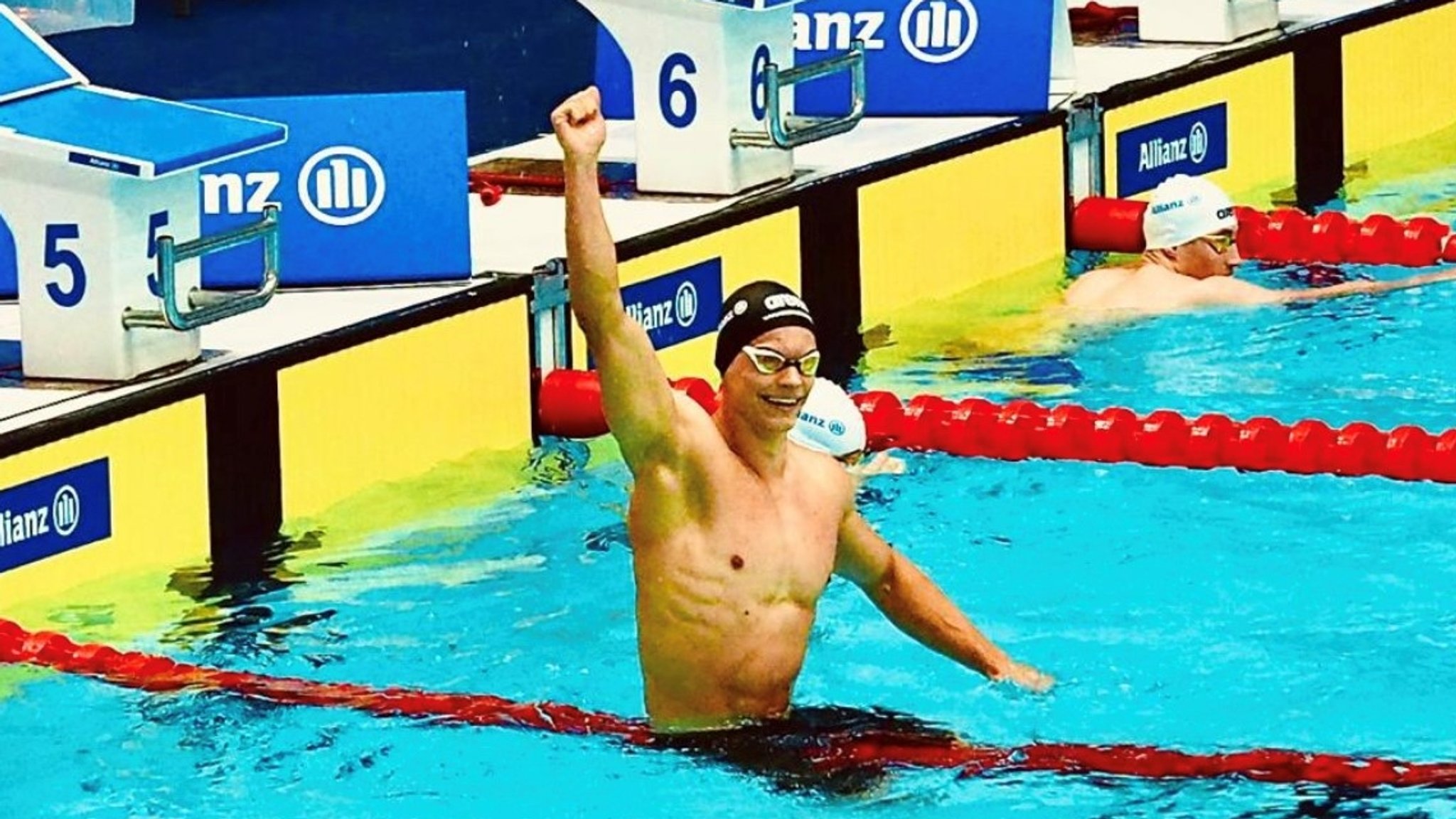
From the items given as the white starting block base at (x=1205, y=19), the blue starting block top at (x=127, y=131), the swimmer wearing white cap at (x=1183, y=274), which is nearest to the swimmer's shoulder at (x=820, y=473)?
the blue starting block top at (x=127, y=131)

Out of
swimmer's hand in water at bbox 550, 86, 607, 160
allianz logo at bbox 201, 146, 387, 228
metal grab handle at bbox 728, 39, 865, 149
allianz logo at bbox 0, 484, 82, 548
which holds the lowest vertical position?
allianz logo at bbox 0, 484, 82, 548

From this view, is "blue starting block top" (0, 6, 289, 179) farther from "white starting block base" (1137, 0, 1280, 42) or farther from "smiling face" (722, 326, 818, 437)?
"white starting block base" (1137, 0, 1280, 42)

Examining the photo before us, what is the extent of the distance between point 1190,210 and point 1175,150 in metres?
1.25

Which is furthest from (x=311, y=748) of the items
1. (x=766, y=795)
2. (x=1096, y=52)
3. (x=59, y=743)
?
(x=1096, y=52)

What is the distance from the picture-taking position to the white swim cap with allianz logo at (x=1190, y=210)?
23.8 feet

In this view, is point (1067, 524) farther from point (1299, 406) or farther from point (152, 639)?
point (152, 639)

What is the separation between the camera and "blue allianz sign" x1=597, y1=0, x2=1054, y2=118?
7969 mm

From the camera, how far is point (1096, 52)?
893cm

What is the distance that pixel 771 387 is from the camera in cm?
435

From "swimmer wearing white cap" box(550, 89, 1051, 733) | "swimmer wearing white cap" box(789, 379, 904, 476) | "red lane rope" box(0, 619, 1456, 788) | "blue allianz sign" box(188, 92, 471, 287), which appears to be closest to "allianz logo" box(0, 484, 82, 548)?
"red lane rope" box(0, 619, 1456, 788)

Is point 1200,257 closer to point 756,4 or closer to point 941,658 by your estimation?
point 756,4

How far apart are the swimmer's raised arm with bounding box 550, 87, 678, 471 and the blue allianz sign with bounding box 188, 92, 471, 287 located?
7.47 ft

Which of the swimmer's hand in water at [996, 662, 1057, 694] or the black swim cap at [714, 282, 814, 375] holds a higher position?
the black swim cap at [714, 282, 814, 375]

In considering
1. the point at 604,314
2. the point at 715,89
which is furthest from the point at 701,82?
the point at 604,314
